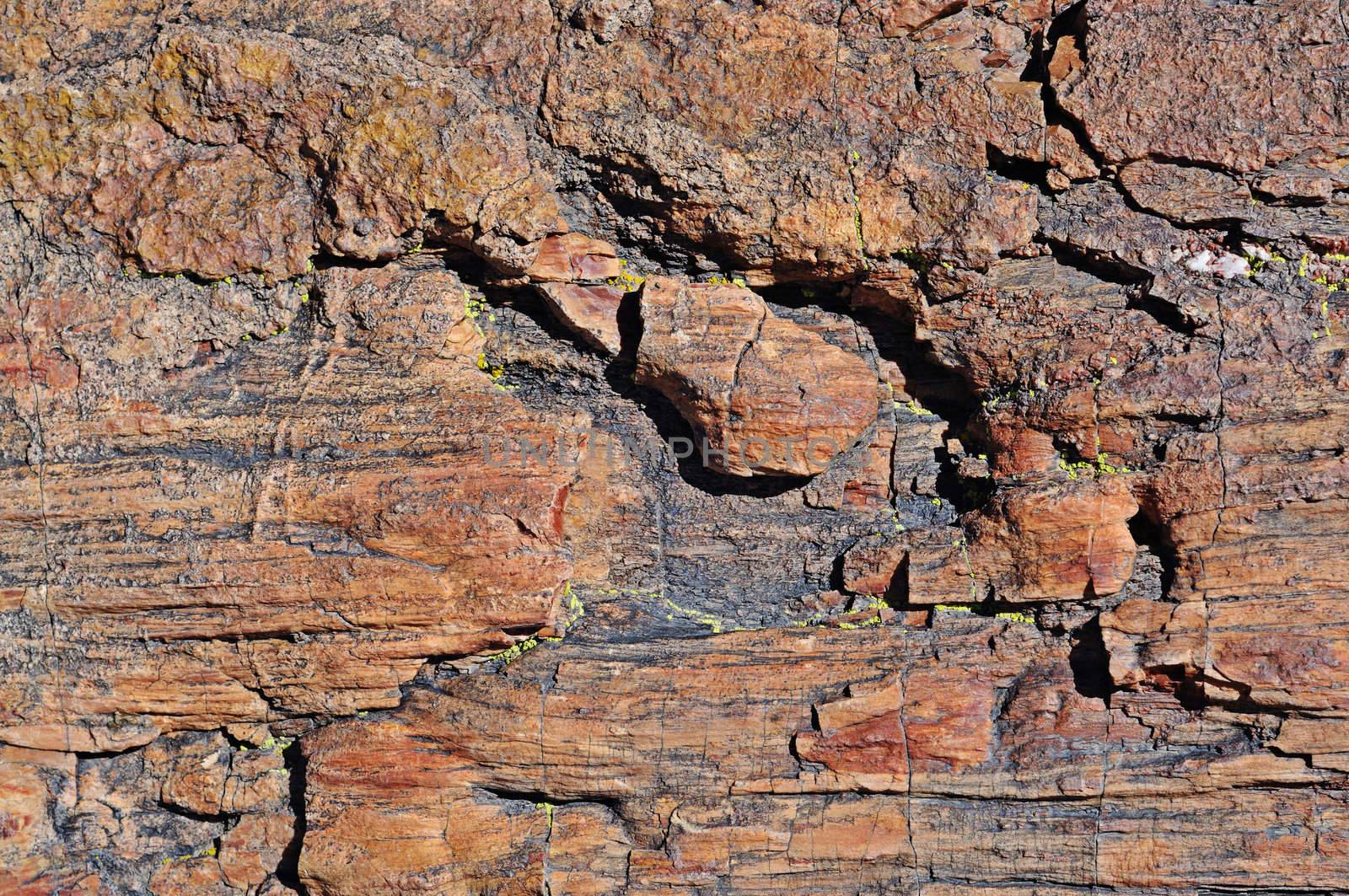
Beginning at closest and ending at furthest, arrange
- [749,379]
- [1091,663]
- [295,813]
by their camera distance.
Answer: [1091,663]
[749,379]
[295,813]

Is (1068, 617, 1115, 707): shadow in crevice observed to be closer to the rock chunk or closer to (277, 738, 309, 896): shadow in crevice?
the rock chunk

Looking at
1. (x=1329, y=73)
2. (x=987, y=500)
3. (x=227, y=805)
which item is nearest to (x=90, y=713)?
(x=227, y=805)

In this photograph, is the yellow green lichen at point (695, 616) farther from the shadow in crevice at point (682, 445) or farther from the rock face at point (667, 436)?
the shadow in crevice at point (682, 445)

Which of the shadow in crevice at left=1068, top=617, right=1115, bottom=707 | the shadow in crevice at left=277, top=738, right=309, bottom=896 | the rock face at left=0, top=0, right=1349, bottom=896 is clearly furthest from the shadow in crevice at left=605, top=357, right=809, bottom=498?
the shadow in crevice at left=277, top=738, right=309, bottom=896

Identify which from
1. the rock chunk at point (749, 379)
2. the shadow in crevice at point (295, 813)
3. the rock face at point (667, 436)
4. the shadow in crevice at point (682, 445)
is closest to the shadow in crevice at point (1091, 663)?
the rock face at point (667, 436)

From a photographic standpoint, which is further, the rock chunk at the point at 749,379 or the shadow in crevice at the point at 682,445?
the shadow in crevice at the point at 682,445

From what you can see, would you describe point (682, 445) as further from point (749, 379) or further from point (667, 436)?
point (749, 379)

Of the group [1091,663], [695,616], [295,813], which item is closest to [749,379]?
[695,616]
